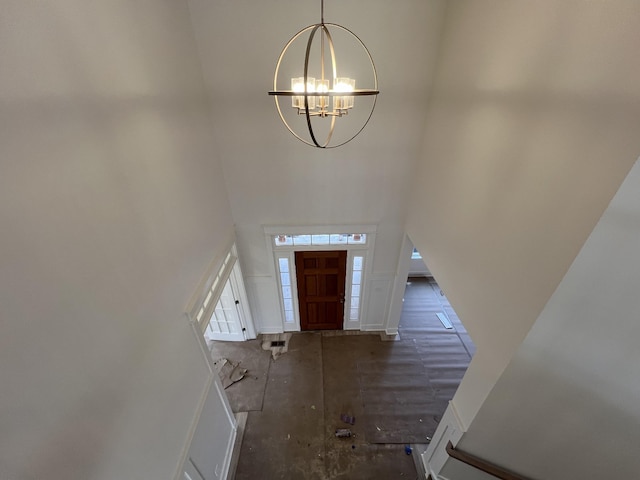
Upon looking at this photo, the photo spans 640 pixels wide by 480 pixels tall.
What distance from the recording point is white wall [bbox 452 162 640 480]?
1371 millimetres

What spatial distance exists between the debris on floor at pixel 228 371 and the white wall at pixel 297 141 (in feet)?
4.44

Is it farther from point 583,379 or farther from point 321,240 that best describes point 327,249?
point 583,379

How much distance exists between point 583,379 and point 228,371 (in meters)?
4.53

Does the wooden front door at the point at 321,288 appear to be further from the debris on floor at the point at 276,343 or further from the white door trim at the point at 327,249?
the debris on floor at the point at 276,343

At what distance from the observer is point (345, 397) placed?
4297 millimetres

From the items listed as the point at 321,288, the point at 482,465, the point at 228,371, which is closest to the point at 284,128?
the point at 321,288

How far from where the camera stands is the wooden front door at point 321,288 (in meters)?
4.65

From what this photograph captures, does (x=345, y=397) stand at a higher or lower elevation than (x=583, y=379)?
higher

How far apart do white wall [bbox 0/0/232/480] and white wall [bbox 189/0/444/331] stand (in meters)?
0.66

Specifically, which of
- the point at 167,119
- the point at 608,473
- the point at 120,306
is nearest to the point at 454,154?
the point at 167,119

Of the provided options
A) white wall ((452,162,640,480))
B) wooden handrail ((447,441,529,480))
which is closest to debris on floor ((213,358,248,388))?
wooden handrail ((447,441,529,480))

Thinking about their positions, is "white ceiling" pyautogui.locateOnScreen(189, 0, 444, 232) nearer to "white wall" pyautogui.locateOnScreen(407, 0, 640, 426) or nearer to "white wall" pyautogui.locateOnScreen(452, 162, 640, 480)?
"white wall" pyautogui.locateOnScreen(407, 0, 640, 426)

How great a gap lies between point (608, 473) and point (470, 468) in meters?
1.12

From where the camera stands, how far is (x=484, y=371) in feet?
7.41
